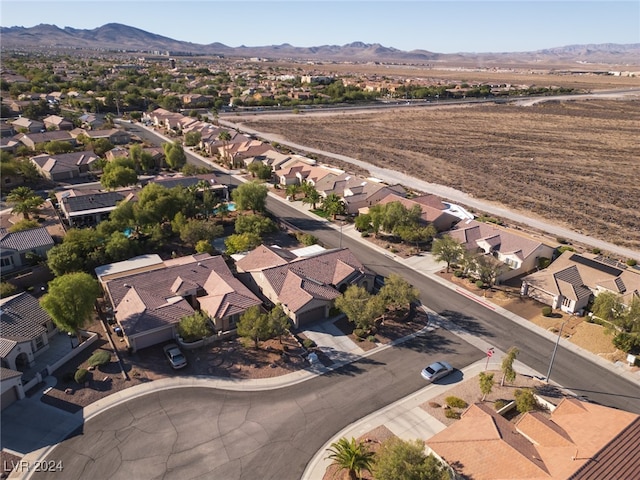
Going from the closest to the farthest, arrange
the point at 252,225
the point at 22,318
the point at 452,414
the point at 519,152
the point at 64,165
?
1. the point at 452,414
2. the point at 22,318
3. the point at 252,225
4. the point at 64,165
5. the point at 519,152

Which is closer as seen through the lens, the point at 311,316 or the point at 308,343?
the point at 308,343

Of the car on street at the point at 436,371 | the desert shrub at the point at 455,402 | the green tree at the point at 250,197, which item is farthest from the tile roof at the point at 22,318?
the desert shrub at the point at 455,402

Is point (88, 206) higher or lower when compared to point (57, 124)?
lower

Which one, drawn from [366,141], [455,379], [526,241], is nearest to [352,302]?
[455,379]

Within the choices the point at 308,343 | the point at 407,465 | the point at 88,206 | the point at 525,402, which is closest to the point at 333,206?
the point at 308,343

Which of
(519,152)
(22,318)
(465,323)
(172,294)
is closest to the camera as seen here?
(22,318)

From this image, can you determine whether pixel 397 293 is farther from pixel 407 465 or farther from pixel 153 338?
pixel 153 338

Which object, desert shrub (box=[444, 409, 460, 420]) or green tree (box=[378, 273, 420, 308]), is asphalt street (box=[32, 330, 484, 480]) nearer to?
desert shrub (box=[444, 409, 460, 420])
